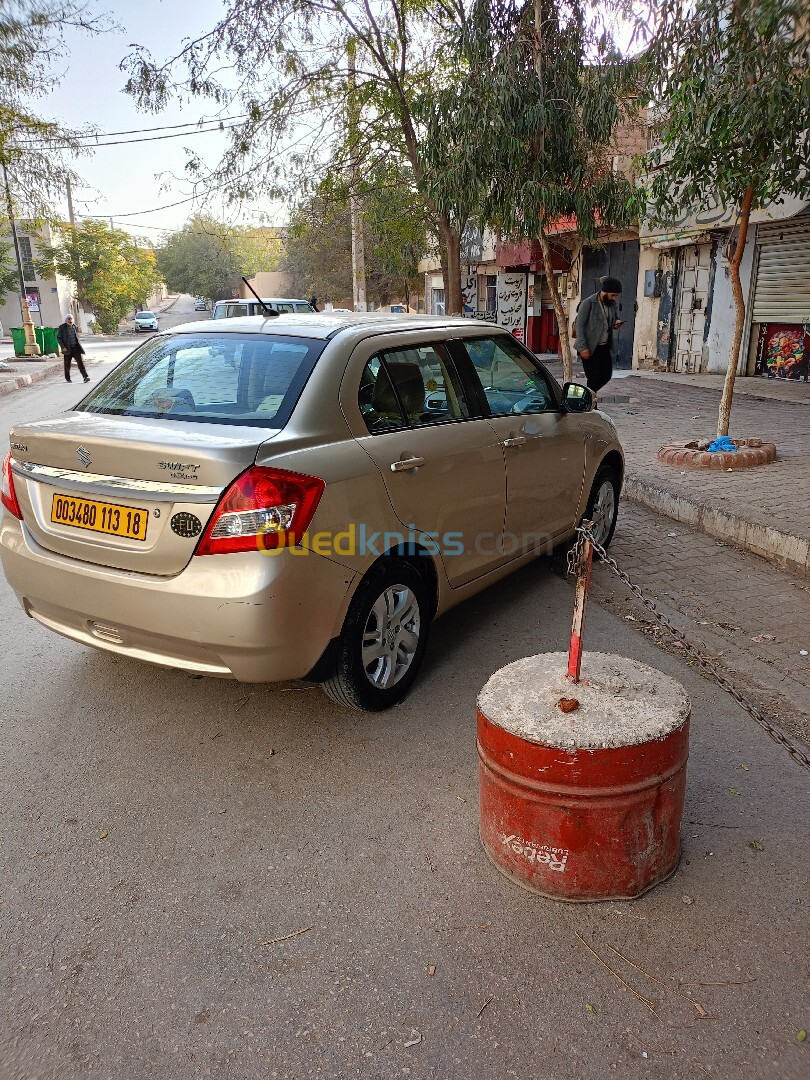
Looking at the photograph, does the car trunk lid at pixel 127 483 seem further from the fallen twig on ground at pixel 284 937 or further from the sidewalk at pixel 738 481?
the sidewalk at pixel 738 481

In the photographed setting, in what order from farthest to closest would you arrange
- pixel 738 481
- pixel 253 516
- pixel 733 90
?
pixel 738 481, pixel 733 90, pixel 253 516

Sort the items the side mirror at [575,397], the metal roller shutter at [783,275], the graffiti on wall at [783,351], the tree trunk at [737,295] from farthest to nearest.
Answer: the graffiti on wall at [783,351] → the metal roller shutter at [783,275] → the tree trunk at [737,295] → the side mirror at [575,397]

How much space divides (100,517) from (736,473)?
6.42 m

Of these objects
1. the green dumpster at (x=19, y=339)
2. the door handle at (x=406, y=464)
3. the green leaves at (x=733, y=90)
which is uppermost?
the green leaves at (x=733, y=90)

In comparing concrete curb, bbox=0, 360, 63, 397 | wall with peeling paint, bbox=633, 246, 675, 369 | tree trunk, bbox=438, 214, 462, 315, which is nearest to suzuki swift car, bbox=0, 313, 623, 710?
tree trunk, bbox=438, 214, 462, 315

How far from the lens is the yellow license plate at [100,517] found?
3.16m

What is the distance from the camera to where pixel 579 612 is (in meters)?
2.60

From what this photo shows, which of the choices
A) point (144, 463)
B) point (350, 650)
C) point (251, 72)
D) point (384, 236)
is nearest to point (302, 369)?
point (144, 463)

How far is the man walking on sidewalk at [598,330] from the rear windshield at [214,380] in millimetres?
6278

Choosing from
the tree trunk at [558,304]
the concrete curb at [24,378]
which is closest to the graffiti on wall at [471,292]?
the concrete curb at [24,378]

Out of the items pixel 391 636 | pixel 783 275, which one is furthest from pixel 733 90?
pixel 783 275

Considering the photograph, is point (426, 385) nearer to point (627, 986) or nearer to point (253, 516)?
point (253, 516)

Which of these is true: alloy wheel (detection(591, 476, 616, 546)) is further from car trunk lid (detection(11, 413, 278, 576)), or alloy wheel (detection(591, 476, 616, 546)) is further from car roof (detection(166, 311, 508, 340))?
car trunk lid (detection(11, 413, 278, 576))

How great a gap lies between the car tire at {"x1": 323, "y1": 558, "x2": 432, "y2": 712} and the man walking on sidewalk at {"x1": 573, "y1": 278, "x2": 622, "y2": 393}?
21.0 feet
